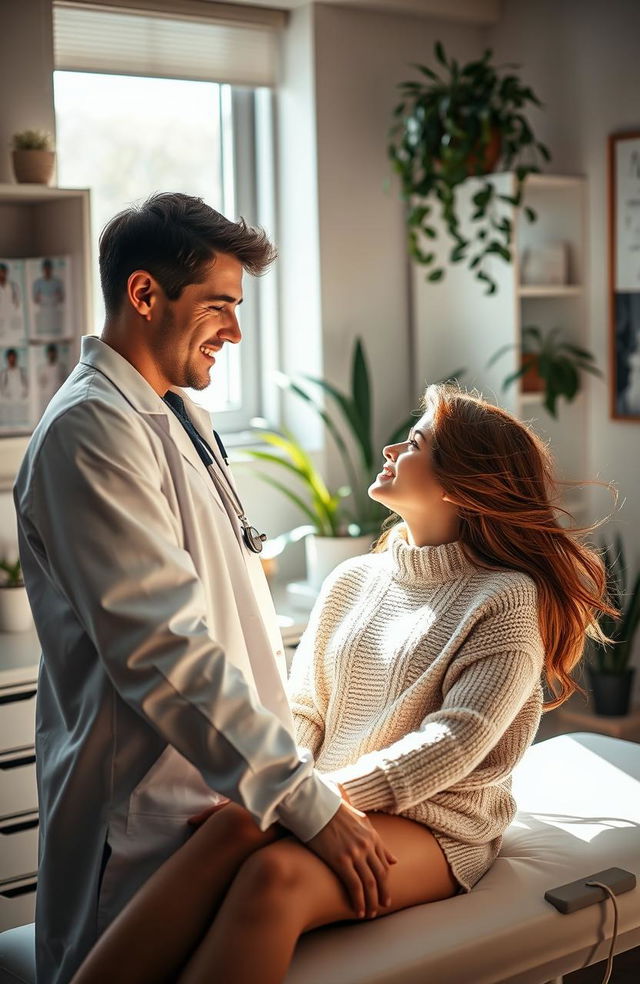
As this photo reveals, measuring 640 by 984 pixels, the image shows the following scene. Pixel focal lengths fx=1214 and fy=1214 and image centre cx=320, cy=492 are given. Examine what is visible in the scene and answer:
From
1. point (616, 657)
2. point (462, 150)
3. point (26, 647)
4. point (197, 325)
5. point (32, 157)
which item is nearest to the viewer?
point (197, 325)

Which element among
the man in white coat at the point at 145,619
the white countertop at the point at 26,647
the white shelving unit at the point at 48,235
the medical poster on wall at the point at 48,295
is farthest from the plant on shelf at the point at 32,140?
the man in white coat at the point at 145,619

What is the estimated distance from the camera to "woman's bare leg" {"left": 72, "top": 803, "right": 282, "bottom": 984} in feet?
5.20

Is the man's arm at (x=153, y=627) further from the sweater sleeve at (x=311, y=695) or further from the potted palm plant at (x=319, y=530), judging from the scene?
the potted palm plant at (x=319, y=530)

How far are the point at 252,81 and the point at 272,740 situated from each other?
2.67 metres

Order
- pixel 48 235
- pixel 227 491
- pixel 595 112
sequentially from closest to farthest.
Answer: pixel 227 491 → pixel 48 235 → pixel 595 112

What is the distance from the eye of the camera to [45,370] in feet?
10.0

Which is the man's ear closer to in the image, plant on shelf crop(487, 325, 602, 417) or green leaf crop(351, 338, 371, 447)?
green leaf crop(351, 338, 371, 447)

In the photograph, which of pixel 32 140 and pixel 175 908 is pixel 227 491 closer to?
pixel 175 908

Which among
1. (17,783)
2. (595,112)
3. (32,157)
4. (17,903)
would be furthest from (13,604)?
(595,112)

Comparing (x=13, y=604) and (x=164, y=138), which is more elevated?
(x=164, y=138)

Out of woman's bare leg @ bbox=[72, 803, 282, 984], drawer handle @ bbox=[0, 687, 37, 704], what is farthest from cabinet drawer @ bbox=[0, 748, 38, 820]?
woman's bare leg @ bbox=[72, 803, 282, 984]

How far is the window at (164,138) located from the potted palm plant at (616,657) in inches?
50.7

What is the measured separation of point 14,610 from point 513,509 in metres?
1.49

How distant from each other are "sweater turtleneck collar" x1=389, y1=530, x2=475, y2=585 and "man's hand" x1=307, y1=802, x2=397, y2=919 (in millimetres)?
485
